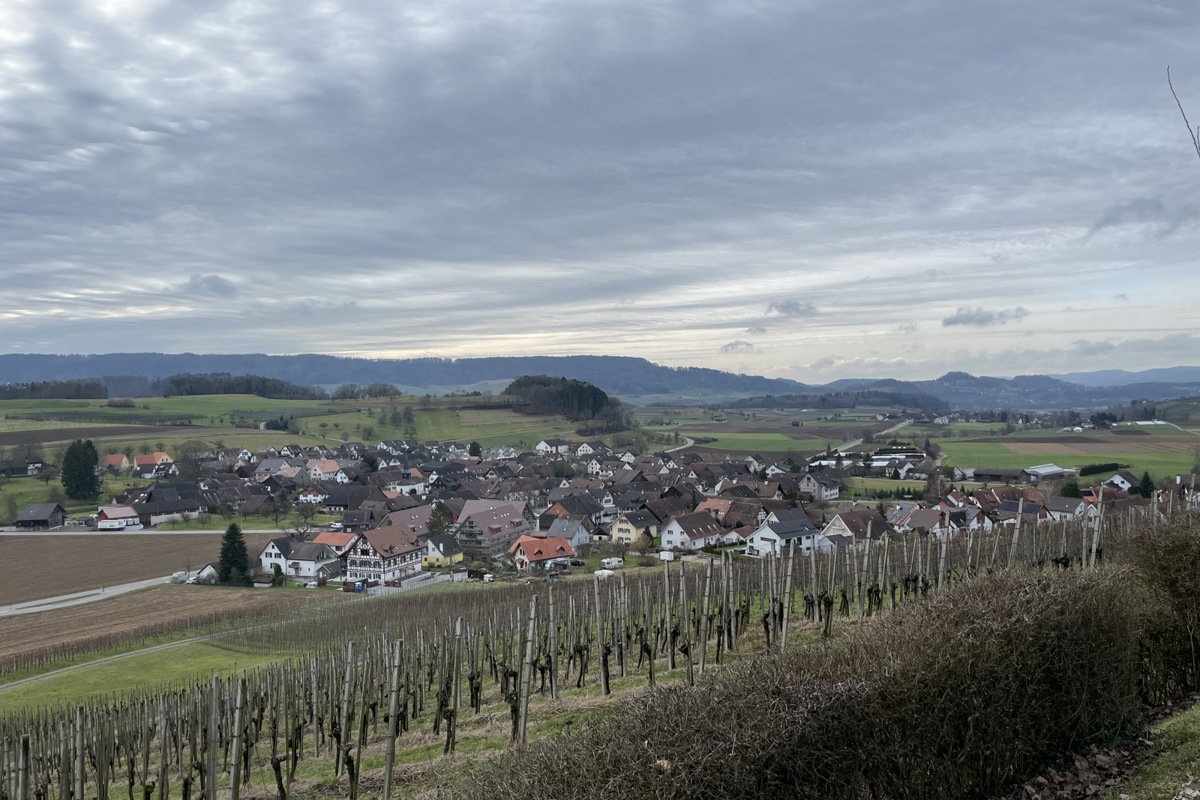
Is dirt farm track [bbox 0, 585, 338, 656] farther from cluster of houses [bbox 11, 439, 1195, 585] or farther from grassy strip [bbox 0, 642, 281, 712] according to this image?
cluster of houses [bbox 11, 439, 1195, 585]

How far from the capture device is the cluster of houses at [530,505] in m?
54.3

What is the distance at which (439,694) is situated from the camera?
14203 millimetres

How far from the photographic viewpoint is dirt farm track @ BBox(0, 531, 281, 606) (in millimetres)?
50250

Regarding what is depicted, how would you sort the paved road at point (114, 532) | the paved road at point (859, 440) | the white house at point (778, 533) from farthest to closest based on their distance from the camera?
1. the paved road at point (859, 440)
2. the paved road at point (114, 532)
3. the white house at point (778, 533)

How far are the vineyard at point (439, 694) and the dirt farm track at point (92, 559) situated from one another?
31.4 m

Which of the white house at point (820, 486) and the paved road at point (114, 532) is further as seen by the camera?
the white house at point (820, 486)

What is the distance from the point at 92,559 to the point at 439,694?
56.3m

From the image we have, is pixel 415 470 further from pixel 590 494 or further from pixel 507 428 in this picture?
pixel 507 428

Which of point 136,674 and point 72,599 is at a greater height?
point 136,674

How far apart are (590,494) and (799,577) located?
5515cm

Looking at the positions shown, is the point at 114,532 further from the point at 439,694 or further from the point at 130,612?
the point at 439,694

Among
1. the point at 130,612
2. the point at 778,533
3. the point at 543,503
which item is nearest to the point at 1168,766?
the point at 778,533

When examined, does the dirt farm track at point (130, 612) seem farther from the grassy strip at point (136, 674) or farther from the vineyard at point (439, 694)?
the vineyard at point (439, 694)

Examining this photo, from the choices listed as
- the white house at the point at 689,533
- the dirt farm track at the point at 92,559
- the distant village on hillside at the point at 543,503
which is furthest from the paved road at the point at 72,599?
the white house at the point at 689,533
